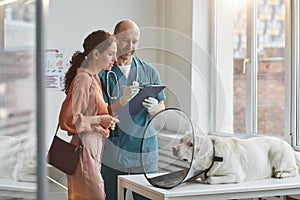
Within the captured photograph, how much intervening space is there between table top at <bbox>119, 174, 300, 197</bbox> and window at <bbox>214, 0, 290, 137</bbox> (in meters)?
0.80

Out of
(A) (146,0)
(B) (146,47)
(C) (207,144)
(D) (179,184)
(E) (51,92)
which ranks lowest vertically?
(D) (179,184)

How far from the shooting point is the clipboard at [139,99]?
267 centimetres

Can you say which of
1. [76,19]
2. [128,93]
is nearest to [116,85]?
[128,93]

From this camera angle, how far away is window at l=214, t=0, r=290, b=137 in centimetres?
321

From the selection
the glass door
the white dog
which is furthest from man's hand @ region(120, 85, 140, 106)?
the glass door

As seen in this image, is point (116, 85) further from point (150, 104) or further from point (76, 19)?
point (76, 19)

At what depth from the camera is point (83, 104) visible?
8.53 feet

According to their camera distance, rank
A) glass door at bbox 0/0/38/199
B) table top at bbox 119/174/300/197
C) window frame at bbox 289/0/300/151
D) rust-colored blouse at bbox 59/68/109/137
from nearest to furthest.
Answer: glass door at bbox 0/0/38/199 < table top at bbox 119/174/300/197 < rust-colored blouse at bbox 59/68/109/137 < window frame at bbox 289/0/300/151

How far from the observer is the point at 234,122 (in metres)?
3.71

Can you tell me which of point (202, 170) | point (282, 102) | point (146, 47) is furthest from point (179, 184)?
point (282, 102)

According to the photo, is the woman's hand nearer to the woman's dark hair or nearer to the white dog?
the woman's dark hair

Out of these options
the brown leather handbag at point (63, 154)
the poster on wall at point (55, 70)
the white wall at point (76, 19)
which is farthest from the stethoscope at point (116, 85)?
the poster on wall at point (55, 70)

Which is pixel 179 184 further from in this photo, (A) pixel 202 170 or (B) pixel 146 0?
(B) pixel 146 0

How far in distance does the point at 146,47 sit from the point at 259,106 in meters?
1.00
